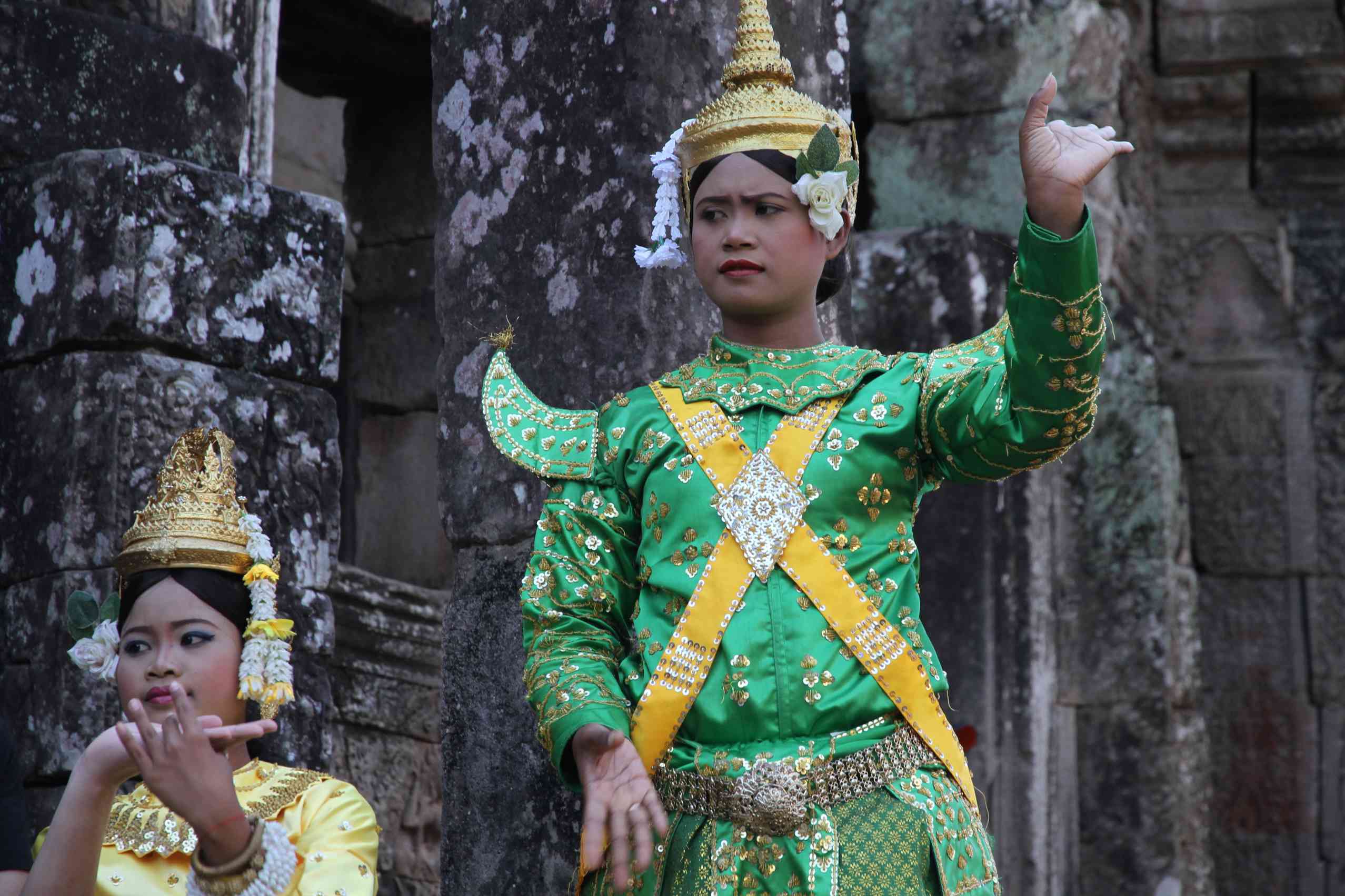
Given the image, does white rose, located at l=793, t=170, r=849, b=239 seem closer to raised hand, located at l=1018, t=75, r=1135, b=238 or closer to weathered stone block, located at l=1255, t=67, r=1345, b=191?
raised hand, located at l=1018, t=75, r=1135, b=238

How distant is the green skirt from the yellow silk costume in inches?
23.9

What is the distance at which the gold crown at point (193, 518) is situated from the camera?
3383mm

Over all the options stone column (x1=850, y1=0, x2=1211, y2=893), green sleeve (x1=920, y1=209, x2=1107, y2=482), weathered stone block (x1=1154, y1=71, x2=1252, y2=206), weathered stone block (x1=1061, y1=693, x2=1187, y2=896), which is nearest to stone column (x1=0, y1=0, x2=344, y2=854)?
green sleeve (x1=920, y1=209, x2=1107, y2=482)

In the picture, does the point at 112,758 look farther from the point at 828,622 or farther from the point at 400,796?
the point at 400,796

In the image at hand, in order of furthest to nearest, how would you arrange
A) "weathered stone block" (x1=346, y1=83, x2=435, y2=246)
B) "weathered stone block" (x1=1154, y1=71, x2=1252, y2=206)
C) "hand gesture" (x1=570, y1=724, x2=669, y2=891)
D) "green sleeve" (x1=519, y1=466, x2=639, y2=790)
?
"weathered stone block" (x1=346, y1=83, x2=435, y2=246), "weathered stone block" (x1=1154, y1=71, x2=1252, y2=206), "green sleeve" (x1=519, y1=466, x2=639, y2=790), "hand gesture" (x1=570, y1=724, x2=669, y2=891)

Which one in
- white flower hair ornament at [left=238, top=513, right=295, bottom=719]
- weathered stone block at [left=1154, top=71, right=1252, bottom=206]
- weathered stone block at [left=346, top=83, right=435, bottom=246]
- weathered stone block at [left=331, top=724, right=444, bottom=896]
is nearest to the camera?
white flower hair ornament at [left=238, top=513, right=295, bottom=719]

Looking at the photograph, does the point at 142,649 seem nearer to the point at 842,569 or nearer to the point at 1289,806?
the point at 842,569

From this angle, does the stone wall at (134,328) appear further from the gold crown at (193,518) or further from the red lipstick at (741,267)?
the red lipstick at (741,267)

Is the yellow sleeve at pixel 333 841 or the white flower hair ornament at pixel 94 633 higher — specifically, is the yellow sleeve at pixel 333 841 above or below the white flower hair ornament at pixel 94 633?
below

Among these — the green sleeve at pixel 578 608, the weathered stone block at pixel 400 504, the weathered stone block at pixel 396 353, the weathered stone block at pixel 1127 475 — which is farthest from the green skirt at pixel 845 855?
the weathered stone block at pixel 396 353

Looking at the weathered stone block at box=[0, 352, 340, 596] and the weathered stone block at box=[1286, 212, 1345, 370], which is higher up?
the weathered stone block at box=[1286, 212, 1345, 370]

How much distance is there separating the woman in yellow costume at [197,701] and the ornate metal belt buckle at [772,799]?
693mm

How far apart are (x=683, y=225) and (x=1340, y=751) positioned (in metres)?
4.12

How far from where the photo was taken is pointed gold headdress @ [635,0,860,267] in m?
3.00
